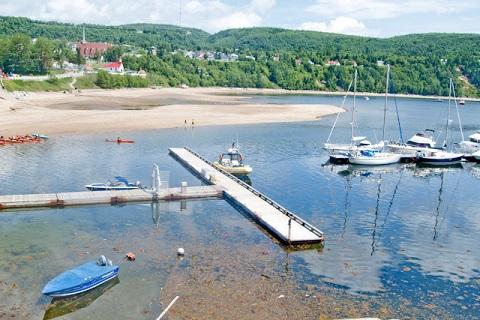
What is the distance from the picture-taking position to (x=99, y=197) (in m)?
42.9

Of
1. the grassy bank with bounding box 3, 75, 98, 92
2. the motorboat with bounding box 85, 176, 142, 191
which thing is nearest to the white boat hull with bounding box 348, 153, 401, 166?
the motorboat with bounding box 85, 176, 142, 191

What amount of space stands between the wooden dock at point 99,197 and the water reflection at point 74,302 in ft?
50.3

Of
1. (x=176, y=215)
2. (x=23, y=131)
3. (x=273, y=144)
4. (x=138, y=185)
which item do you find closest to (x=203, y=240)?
(x=176, y=215)

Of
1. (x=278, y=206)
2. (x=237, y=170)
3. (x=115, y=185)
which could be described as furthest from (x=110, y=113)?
(x=278, y=206)

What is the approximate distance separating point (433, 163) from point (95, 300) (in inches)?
2191

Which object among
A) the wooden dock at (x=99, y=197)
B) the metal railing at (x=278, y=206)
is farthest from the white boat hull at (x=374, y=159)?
the wooden dock at (x=99, y=197)

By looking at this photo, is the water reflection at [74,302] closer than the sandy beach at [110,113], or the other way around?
the water reflection at [74,302]

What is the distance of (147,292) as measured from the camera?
89.4ft

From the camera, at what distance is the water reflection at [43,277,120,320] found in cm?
2522

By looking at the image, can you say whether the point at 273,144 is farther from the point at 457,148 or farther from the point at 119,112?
the point at 119,112

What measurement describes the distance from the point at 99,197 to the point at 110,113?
6293 cm

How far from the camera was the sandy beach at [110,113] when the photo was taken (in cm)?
8612

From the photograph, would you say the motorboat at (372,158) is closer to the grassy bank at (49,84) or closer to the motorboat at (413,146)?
the motorboat at (413,146)

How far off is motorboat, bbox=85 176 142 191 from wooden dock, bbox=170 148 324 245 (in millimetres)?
7391
